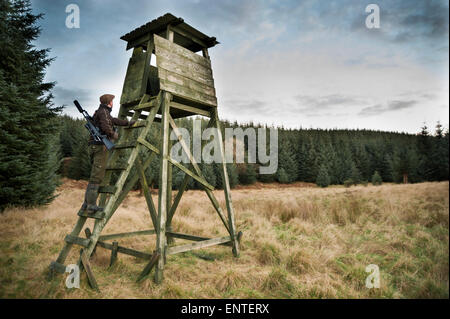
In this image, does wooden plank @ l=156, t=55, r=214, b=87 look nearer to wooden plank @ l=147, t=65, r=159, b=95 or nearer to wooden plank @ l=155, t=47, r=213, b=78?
wooden plank @ l=155, t=47, r=213, b=78

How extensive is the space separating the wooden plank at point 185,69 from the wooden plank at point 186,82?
77mm

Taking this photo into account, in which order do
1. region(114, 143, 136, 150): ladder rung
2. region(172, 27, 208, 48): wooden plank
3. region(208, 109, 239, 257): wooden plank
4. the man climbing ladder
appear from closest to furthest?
region(114, 143, 136, 150): ladder rung < the man climbing ladder < region(172, 27, 208, 48): wooden plank < region(208, 109, 239, 257): wooden plank

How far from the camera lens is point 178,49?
6.48 metres

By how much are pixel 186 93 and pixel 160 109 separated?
92 cm

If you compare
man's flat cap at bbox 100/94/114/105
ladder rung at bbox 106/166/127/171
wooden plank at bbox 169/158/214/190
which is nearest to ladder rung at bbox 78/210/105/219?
ladder rung at bbox 106/166/127/171

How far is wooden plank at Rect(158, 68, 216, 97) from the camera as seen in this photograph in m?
5.95

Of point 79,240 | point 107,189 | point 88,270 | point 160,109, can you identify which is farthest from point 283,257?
point 160,109

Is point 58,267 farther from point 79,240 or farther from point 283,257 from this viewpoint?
point 283,257

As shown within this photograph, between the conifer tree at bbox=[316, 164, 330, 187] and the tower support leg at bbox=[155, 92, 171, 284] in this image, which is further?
the conifer tree at bbox=[316, 164, 330, 187]

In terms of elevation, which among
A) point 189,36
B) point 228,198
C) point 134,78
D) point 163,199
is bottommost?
point 228,198

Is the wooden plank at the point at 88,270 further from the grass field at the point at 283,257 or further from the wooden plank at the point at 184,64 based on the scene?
the wooden plank at the point at 184,64

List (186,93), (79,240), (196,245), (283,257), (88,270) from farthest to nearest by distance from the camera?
(186,93)
(283,257)
(196,245)
(79,240)
(88,270)

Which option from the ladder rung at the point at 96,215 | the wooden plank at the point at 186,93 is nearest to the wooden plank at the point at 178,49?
the wooden plank at the point at 186,93

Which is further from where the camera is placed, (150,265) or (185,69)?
(185,69)
